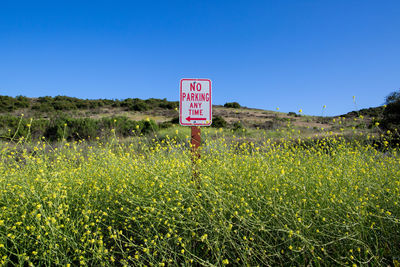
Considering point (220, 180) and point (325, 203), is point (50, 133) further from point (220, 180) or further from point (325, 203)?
point (325, 203)

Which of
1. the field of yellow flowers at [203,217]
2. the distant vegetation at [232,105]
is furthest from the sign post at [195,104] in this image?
the distant vegetation at [232,105]

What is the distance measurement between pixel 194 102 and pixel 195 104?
0.03m

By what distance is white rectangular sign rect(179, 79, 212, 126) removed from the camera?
3.65 metres

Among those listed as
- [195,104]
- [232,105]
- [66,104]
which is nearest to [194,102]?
[195,104]

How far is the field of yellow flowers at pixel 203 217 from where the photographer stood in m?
2.26

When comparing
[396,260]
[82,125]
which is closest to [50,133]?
[82,125]

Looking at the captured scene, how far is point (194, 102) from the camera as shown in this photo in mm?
3682

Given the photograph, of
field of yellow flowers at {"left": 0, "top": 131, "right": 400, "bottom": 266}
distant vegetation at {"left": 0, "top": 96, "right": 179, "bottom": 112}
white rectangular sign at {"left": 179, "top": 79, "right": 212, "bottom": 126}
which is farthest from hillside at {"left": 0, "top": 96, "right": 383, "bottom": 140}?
field of yellow flowers at {"left": 0, "top": 131, "right": 400, "bottom": 266}

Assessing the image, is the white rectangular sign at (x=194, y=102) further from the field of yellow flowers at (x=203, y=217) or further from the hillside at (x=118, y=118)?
the hillside at (x=118, y=118)

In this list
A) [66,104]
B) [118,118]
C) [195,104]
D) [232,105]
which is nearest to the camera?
[195,104]

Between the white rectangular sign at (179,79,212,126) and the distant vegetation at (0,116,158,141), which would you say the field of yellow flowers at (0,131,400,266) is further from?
the distant vegetation at (0,116,158,141)

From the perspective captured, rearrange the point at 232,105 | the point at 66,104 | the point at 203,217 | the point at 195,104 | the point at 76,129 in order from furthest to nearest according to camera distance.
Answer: the point at 232,105, the point at 66,104, the point at 76,129, the point at 195,104, the point at 203,217

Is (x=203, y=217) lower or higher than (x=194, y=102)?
lower

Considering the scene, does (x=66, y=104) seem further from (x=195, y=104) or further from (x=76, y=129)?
(x=195, y=104)
